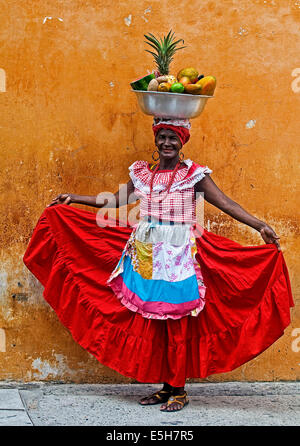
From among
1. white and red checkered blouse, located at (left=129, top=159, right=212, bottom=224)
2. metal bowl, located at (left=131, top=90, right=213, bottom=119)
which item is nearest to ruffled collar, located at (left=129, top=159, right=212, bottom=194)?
white and red checkered blouse, located at (left=129, top=159, right=212, bottom=224)

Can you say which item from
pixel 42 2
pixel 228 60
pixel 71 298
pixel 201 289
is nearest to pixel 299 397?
pixel 201 289

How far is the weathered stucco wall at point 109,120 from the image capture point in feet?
16.3

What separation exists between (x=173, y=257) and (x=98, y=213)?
716 mm

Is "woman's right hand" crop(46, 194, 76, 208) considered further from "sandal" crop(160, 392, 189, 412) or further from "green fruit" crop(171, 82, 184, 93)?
"sandal" crop(160, 392, 189, 412)

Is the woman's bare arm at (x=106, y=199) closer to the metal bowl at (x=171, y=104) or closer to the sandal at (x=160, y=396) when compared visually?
the metal bowl at (x=171, y=104)

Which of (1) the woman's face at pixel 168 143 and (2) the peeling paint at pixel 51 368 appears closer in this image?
(1) the woman's face at pixel 168 143

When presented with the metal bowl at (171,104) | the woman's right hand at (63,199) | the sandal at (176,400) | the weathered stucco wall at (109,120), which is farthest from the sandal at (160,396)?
the metal bowl at (171,104)

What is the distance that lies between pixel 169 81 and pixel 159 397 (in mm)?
2096

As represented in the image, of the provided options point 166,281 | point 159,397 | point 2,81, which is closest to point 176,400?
point 159,397

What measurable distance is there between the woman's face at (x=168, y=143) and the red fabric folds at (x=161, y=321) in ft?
1.90

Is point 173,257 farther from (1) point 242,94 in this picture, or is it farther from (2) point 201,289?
(1) point 242,94

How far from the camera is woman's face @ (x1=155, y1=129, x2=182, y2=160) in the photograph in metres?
4.50

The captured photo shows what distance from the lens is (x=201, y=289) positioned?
15.1ft
